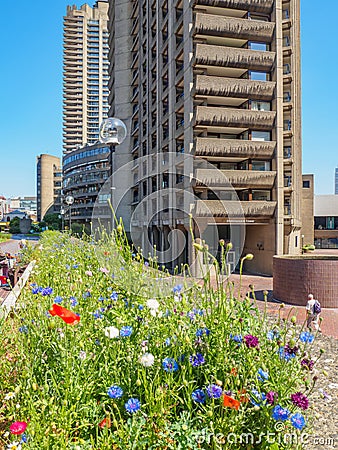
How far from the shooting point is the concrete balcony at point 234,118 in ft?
65.9

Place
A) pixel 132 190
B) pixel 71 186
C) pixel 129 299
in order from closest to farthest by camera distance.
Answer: pixel 129 299, pixel 132 190, pixel 71 186

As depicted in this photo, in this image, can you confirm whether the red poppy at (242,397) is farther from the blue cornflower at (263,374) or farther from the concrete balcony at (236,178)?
the concrete balcony at (236,178)

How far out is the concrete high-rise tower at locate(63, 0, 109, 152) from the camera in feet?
377

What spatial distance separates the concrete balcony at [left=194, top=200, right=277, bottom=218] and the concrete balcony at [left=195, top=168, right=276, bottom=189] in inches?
37.9

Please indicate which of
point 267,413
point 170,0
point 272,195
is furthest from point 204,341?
point 170,0

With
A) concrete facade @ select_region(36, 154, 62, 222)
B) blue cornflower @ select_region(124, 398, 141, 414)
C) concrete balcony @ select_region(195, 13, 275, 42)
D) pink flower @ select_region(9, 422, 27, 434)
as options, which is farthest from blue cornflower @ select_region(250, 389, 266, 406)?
concrete facade @ select_region(36, 154, 62, 222)

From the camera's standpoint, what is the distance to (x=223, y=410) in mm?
2455

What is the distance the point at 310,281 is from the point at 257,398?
10058 mm

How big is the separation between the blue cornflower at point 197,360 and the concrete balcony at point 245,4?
72.7 ft

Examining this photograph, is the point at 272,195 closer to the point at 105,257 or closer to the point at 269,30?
the point at 269,30

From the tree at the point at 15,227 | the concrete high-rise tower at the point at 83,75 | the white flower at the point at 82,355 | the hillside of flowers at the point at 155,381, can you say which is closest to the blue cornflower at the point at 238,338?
the hillside of flowers at the point at 155,381

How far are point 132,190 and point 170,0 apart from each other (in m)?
17.0

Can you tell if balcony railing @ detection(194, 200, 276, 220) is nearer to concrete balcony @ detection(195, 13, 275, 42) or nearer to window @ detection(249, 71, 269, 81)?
window @ detection(249, 71, 269, 81)

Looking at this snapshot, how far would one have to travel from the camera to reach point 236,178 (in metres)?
20.7
